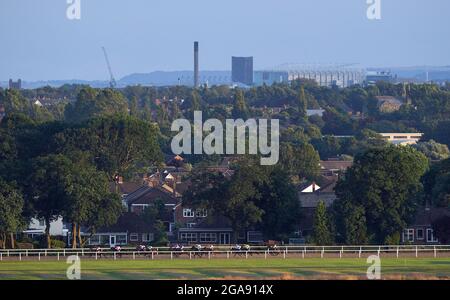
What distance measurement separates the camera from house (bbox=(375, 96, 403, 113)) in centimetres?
15418

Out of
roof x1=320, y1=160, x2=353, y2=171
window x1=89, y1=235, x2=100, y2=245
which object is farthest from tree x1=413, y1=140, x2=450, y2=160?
window x1=89, y1=235, x2=100, y2=245

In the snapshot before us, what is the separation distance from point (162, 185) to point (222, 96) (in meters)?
114

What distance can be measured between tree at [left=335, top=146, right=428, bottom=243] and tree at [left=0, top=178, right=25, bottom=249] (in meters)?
10.3

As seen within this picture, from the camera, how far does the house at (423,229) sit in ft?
184

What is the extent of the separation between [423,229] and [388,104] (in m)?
105

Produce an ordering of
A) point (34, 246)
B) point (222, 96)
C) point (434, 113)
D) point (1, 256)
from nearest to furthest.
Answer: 1. point (1, 256)
2. point (34, 246)
3. point (434, 113)
4. point (222, 96)

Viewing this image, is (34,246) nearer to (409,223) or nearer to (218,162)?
(409,223)

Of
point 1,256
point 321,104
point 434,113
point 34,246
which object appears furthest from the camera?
point 321,104

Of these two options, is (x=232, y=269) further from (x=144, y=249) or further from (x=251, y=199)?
(x=251, y=199)

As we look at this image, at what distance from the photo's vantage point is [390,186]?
53531mm

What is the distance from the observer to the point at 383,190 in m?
53.5

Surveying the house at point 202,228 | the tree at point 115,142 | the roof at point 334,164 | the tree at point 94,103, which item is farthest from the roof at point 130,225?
the tree at point 94,103

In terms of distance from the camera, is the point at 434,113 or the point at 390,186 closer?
the point at 390,186
